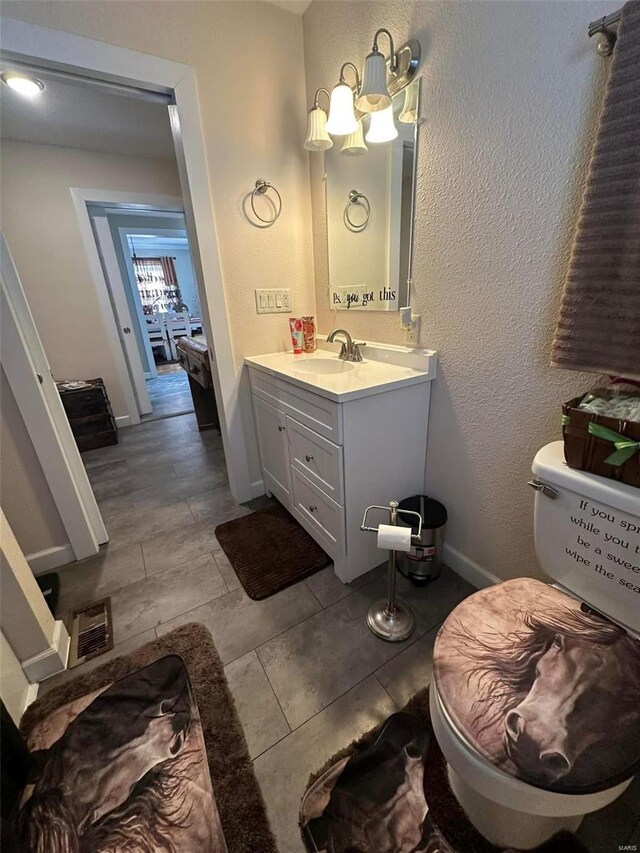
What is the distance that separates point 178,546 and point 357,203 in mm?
1955

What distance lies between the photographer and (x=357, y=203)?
1606mm

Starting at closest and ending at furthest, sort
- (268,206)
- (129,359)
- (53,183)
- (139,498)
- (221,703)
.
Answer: (221,703)
(268,206)
(139,498)
(53,183)
(129,359)

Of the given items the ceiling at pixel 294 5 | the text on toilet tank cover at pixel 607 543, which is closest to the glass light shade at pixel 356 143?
the ceiling at pixel 294 5

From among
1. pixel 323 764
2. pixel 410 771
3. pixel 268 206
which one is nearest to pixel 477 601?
pixel 410 771

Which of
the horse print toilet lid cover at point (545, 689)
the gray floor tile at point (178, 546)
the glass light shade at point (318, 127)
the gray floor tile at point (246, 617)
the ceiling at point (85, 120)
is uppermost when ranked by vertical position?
the ceiling at point (85, 120)

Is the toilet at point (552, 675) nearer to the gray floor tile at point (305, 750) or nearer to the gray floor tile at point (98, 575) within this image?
the gray floor tile at point (305, 750)

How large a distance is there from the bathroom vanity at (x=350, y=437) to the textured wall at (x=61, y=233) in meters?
2.39

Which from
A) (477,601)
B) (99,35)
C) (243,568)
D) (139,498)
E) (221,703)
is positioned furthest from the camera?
(139,498)

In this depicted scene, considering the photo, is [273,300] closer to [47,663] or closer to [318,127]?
[318,127]

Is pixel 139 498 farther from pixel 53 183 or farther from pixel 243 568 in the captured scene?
pixel 53 183

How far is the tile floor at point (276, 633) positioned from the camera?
3.10ft

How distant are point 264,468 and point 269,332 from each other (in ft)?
2.68

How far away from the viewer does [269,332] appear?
6.28ft

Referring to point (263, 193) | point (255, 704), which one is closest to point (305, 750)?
point (255, 704)
